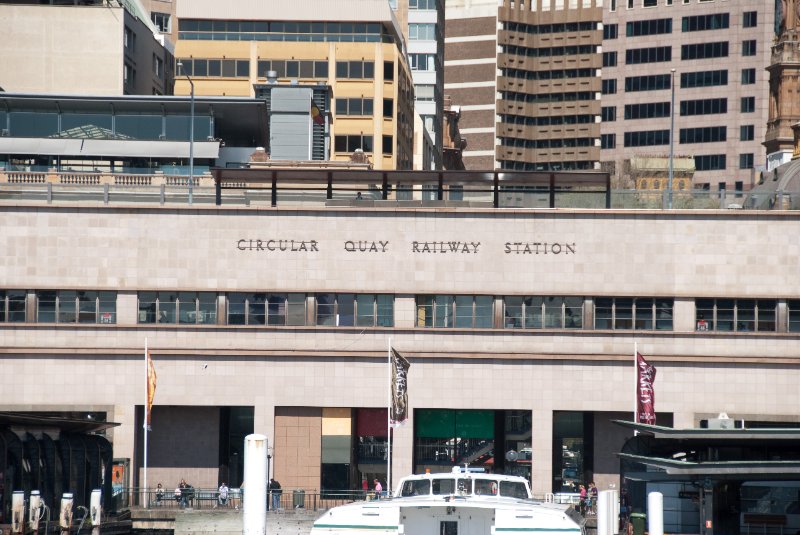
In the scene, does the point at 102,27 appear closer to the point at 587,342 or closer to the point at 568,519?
the point at 587,342

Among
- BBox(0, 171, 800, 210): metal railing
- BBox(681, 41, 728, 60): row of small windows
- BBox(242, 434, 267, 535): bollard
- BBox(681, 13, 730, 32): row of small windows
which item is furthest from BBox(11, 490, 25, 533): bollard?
BBox(681, 13, 730, 32): row of small windows

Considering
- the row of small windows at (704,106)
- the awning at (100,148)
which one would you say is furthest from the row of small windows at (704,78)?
the awning at (100,148)

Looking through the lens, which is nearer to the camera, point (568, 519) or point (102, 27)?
point (568, 519)

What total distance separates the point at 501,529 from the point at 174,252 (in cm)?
3490

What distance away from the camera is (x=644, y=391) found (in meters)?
64.0

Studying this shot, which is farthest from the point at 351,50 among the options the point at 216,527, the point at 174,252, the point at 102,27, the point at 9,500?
the point at 9,500

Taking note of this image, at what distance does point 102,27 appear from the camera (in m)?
117

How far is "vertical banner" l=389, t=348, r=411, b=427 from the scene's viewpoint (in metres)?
62.7

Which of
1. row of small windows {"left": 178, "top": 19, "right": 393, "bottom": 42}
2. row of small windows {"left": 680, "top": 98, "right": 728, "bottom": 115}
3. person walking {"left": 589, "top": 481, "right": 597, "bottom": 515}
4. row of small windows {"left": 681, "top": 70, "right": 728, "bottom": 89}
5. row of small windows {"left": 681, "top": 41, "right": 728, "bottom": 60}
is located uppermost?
row of small windows {"left": 681, "top": 41, "right": 728, "bottom": 60}

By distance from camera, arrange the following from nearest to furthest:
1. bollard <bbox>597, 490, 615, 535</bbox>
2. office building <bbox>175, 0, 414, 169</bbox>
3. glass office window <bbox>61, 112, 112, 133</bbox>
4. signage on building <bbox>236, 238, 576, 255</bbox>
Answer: bollard <bbox>597, 490, 615, 535</bbox>, signage on building <bbox>236, 238, 576, 255</bbox>, glass office window <bbox>61, 112, 112, 133</bbox>, office building <bbox>175, 0, 414, 169</bbox>

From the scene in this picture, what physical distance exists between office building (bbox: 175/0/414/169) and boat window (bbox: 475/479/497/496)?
85.6 metres

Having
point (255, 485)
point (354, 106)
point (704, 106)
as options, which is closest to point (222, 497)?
point (255, 485)

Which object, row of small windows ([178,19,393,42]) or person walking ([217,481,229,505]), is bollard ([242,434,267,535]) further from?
row of small windows ([178,19,393,42])

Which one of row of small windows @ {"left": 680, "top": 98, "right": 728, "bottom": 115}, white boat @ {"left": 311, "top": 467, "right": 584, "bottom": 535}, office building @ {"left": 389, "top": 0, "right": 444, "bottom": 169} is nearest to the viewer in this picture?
white boat @ {"left": 311, "top": 467, "right": 584, "bottom": 535}
